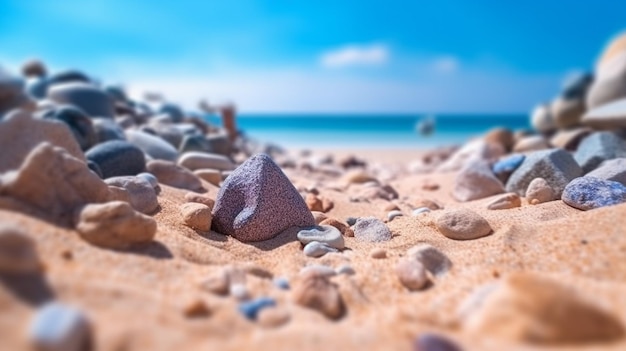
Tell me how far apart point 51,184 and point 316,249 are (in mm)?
1168

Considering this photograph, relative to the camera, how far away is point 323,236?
2170 mm

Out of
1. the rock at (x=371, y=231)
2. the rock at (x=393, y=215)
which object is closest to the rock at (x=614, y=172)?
the rock at (x=393, y=215)

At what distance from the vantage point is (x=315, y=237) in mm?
2158

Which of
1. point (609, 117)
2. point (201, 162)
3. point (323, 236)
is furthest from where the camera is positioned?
point (609, 117)

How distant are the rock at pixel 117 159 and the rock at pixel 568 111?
7.63 m

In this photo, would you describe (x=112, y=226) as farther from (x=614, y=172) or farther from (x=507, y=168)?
(x=507, y=168)

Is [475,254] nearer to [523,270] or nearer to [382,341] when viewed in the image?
[523,270]

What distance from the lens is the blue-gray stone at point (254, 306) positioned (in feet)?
4.52

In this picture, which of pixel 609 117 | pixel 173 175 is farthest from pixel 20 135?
pixel 609 117

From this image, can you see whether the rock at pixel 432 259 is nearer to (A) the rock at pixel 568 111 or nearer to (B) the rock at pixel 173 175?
(B) the rock at pixel 173 175

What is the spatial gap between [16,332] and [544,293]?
4.88 feet

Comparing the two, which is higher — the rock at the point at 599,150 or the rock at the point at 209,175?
the rock at the point at 599,150

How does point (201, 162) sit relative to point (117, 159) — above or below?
below

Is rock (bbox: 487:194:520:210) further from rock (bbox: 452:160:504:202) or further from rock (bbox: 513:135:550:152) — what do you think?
rock (bbox: 513:135:550:152)
